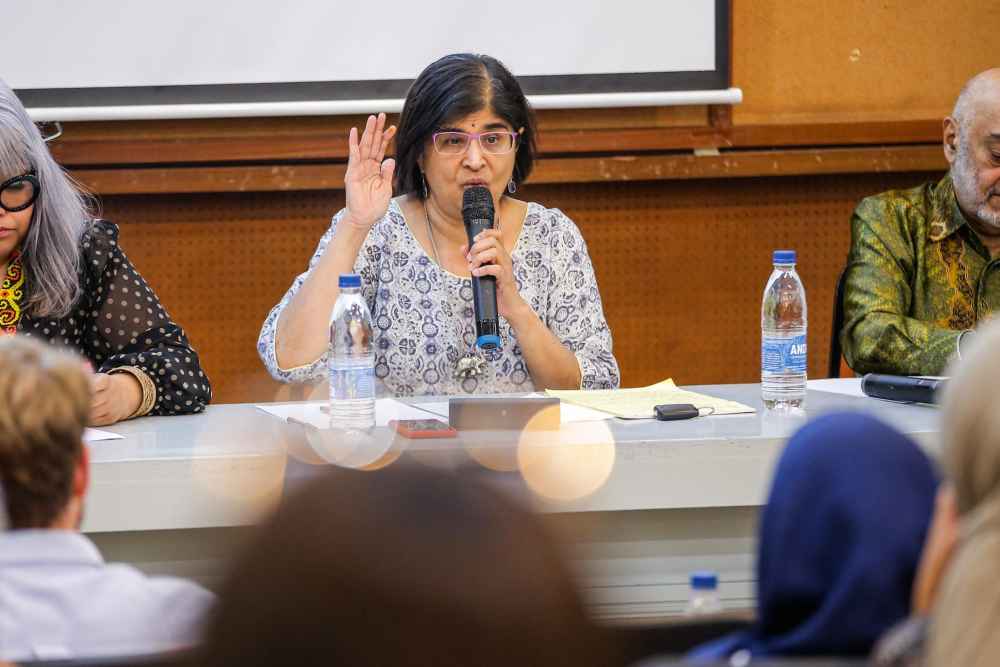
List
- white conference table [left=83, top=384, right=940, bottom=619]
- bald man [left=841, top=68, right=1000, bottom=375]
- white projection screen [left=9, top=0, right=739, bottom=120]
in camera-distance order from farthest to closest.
→ 1. white projection screen [left=9, top=0, right=739, bottom=120]
2. bald man [left=841, top=68, right=1000, bottom=375]
3. white conference table [left=83, top=384, right=940, bottom=619]

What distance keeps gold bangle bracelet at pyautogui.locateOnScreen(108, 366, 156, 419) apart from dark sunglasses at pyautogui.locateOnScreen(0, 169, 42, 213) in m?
0.33

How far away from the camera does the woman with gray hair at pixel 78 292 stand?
208 centimetres

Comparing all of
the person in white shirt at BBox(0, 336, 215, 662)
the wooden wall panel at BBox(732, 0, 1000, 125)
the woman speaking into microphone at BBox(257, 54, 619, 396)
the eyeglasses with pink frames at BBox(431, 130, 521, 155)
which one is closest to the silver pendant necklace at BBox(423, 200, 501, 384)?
the woman speaking into microphone at BBox(257, 54, 619, 396)

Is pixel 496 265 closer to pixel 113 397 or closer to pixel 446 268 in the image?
pixel 446 268

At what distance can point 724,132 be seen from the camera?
349 centimetres

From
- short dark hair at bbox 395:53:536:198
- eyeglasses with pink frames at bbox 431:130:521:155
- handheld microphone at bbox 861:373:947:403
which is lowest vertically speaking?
handheld microphone at bbox 861:373:947:403

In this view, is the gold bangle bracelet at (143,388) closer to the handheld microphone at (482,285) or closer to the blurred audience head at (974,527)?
the handheld microphone at (482,285)

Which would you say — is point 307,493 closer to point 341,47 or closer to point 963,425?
point 963,425

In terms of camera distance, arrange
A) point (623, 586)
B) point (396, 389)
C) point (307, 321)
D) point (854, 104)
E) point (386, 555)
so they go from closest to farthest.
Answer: point (386, 555) → point (623, 586) → point (307, 321) → point (396, 389) → point (854, 104)

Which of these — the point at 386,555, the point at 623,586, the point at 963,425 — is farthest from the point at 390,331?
the point at 386,555

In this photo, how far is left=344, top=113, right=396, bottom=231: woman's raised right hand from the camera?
241 centimetres

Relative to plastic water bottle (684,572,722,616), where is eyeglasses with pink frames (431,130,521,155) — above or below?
above

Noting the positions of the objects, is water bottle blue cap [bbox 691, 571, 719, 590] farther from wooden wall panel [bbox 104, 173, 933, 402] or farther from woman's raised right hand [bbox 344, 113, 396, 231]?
wooden wall panel [bbox 104, 173, 933, 402]

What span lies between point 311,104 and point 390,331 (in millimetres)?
1037
